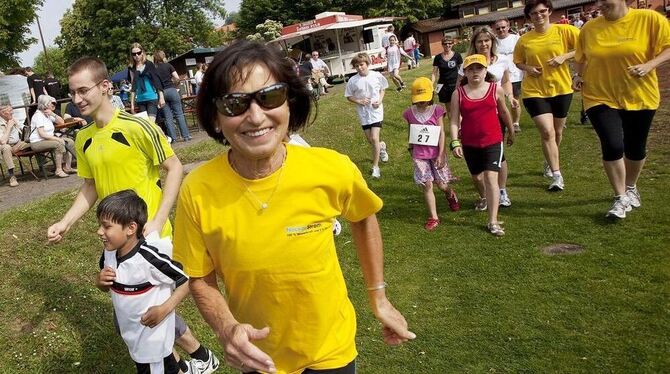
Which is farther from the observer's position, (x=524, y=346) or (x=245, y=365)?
(x=524, y=346)

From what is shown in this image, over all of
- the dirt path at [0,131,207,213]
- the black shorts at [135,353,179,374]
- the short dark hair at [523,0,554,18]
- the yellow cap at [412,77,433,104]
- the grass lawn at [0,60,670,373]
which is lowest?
the grass lawn at [0,60,670,373]

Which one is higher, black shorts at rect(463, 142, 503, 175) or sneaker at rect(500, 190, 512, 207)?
black shorts at rect(463, 142, 503, 175)

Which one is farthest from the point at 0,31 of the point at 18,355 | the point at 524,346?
the point at 524,346

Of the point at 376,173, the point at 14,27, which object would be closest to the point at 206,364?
the point at 376,173

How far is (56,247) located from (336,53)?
1090 inches

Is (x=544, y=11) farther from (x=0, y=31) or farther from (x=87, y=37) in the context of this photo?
(x=87, y=37)

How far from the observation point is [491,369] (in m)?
3.70

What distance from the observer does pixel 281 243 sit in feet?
6.63

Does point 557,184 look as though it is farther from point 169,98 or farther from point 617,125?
point 169,98

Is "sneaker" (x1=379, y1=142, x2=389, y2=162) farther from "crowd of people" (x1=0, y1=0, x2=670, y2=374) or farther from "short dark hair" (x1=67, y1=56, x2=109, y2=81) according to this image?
"short dark hair" (x1=67, y1=56, x2=109, y2=81)

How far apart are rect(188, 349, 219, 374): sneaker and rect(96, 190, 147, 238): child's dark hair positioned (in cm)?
114

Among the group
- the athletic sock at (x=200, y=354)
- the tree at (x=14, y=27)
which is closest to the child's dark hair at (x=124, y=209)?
the athletic sock at (x=200, y=354)

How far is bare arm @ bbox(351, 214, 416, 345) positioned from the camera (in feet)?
7.56

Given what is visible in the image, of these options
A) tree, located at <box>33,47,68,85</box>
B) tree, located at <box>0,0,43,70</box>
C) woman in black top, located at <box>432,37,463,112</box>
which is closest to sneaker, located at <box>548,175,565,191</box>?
woman in black top, located at <box>432,37,463,112</box>
